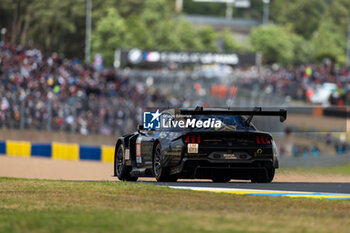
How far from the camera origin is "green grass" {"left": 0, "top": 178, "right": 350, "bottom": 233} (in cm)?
792

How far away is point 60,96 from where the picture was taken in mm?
31812

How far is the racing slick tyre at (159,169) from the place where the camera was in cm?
1296

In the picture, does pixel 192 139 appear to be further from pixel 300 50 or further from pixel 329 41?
pixel 329 41

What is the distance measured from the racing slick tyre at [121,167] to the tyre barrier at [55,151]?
1349 cm

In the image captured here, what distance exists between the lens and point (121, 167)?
47.1ft

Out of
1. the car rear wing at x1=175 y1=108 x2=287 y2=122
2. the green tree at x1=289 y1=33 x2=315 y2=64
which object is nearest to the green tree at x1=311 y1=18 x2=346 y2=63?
the green tree at x1=289 y1=33 x2=315 y2=64

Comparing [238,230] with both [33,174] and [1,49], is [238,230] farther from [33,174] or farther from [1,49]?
[1,49]

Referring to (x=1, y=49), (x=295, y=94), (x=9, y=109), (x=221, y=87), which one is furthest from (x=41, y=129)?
(x=295, y=94)

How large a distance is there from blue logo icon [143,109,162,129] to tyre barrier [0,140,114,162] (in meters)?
14.6

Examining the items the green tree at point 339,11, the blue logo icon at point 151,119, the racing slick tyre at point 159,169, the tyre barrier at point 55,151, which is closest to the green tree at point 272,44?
the green tree at point 339,11

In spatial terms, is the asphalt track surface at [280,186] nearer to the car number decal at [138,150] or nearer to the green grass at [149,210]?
the car number decal at [138,150]

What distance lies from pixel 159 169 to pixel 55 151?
16.2 meters

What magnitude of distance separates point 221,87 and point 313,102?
490cm

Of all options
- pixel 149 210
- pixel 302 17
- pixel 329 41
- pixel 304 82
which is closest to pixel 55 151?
pixel 149 210
